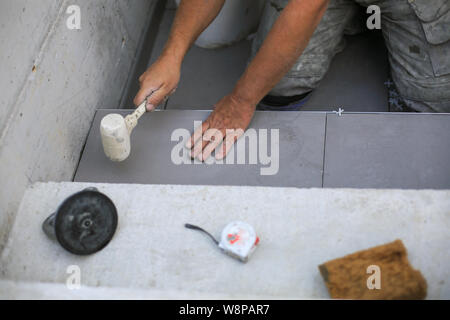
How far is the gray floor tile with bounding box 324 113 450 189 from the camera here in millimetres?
1272

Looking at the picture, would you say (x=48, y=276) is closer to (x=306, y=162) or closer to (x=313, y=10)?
(x=306, y=162)

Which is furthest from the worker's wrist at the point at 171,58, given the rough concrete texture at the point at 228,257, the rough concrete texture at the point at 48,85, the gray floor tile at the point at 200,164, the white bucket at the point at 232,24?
the white bucket at the point at 232,24

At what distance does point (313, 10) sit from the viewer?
54.1 inches

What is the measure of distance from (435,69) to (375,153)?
57cm

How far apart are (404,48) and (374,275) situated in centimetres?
105

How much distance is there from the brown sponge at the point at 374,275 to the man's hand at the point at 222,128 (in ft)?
1.70

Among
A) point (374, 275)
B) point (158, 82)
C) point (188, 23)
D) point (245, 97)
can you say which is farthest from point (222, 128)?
point (374, 275)

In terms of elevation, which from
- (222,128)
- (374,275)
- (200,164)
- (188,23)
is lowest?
(374,275)

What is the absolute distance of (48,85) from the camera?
1354 millimetres

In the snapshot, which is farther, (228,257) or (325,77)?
(325,77)

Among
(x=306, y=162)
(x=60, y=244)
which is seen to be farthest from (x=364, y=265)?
(x=60, y=244)

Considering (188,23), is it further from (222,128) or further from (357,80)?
(357,80)

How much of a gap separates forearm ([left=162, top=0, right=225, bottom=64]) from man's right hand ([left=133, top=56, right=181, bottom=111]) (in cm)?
5

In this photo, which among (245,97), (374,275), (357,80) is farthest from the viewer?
(357,80)
